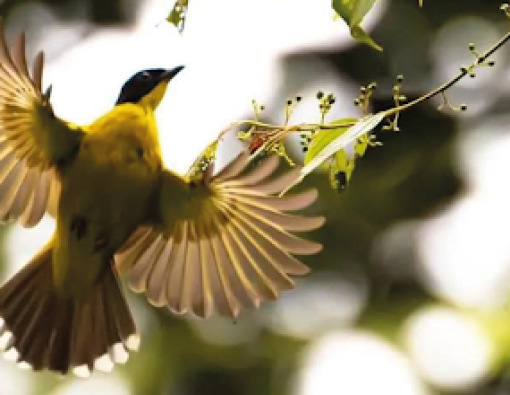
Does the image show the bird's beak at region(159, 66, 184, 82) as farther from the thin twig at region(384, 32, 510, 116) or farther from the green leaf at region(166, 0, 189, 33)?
the thin twig at region(384, 32, 510, 116)

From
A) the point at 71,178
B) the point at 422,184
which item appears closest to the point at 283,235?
the point at 71,178

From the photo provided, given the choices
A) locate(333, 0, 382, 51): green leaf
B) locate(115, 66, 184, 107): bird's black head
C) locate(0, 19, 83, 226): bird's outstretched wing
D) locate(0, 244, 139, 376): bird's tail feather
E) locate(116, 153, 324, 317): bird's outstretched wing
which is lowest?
locate(0, 244, 139, 376): bird's tail feather

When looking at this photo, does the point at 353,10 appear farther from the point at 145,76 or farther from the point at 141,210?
the point at 145,76

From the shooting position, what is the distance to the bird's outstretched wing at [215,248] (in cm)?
245

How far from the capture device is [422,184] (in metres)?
5.56

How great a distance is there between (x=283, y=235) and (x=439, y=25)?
3.78 metres

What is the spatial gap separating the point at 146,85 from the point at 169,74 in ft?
0.20

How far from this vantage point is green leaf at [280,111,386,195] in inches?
71.8

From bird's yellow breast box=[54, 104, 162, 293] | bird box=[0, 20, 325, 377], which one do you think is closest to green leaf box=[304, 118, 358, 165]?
bird box=[0, 20, 325, 377]

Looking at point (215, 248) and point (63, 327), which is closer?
point (215, 248)

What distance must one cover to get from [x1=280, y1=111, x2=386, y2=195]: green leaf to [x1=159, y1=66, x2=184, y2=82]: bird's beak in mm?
994

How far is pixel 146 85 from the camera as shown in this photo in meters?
2.82

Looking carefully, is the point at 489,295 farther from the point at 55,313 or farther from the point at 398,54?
the point at 55,313

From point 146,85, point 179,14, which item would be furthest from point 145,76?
point 179,14
